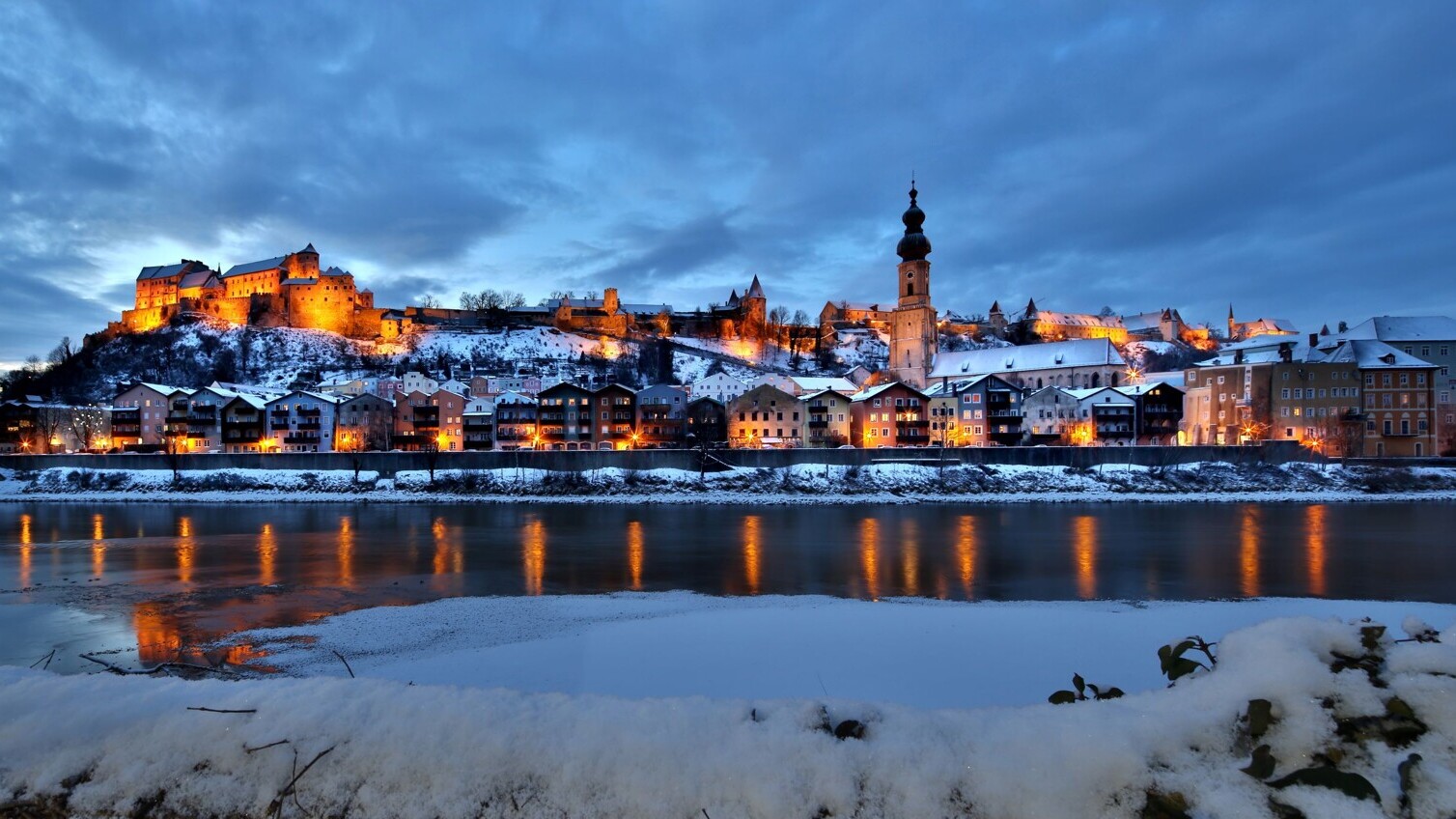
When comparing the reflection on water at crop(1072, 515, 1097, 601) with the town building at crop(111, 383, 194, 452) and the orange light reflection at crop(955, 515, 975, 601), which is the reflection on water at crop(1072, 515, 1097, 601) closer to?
the orange light reflection at crop(955, 515, 975, 601)

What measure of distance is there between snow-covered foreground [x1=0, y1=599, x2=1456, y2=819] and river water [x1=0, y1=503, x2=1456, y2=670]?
27.7 ft

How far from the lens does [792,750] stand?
8.33ft

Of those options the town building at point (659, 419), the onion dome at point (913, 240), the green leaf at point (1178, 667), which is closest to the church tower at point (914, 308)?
the onion dome at point (913, 240)

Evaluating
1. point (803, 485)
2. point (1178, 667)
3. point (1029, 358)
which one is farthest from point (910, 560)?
point (1029, 358)

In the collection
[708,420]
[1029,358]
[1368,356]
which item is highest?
[1029,358]

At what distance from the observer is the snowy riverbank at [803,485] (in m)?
38.8

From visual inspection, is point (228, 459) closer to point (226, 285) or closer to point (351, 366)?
point (351, 366)

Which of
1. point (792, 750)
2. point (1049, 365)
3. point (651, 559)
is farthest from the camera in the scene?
point (1049, 365)

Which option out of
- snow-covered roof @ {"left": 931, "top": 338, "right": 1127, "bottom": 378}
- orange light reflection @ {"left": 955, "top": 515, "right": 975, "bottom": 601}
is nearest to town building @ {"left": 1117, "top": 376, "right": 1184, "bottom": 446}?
snow-covered roof @ {"left": 931, "top": 338, "right": 1127, "bottom": 378}

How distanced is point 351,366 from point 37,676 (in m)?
90.9

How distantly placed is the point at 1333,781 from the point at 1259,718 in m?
0.26

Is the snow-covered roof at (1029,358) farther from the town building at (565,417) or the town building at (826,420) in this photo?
the town building at (565,417)

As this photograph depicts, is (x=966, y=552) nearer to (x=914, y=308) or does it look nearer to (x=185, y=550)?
(x=185, y=550)

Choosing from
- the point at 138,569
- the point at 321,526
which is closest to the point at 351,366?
the point at 321,526
